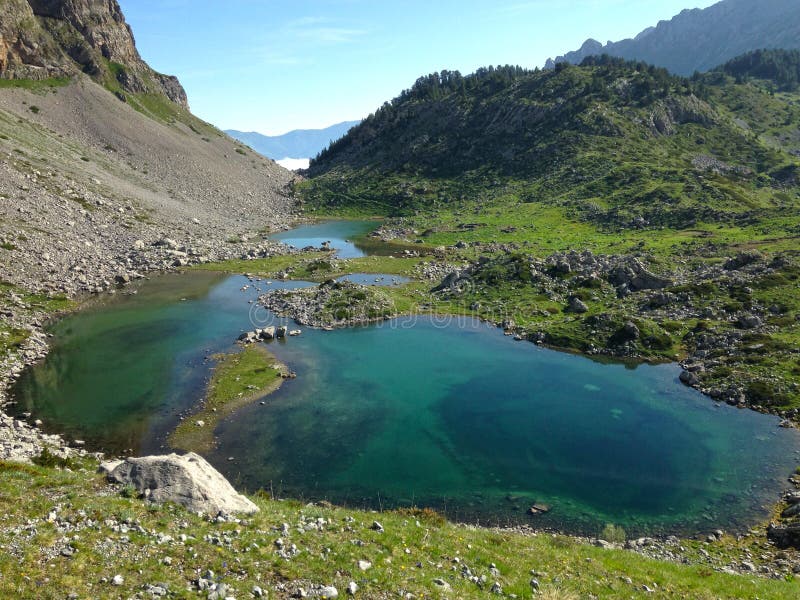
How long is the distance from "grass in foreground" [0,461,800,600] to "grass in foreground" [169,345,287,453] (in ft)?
54.8

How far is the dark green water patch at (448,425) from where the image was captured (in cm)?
3619

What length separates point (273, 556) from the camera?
61.8 feet

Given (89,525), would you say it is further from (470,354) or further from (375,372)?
(470,354)

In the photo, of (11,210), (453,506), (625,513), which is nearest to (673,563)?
(625,513)

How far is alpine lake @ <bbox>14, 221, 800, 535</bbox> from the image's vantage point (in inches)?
1420

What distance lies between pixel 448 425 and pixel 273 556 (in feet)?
96.5

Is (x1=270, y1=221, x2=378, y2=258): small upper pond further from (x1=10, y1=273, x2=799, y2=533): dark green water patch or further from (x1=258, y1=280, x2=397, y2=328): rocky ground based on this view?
(x1=10, y1=273, x2=799, y2=533): dark green water patch

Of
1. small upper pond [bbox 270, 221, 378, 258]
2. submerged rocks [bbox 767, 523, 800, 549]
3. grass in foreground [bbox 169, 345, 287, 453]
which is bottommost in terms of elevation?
submerged rocks [bbox 767, 523, 800, 549]

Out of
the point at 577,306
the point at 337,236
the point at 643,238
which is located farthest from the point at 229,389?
the point at 337,236

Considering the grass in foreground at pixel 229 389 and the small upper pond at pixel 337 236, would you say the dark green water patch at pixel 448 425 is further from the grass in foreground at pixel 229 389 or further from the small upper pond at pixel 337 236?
→ the small upper pond at pixel 337 236

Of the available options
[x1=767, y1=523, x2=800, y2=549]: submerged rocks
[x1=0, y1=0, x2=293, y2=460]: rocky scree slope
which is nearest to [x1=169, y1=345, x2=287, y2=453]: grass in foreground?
[x1=0, y1=0, x2=293, y2=460]: rocky scree slope

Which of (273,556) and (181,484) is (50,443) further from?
(273,556)

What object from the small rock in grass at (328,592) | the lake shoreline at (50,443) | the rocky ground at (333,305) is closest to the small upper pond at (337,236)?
the rocky ground at (333,305)

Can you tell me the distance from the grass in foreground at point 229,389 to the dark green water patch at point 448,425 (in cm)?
133
